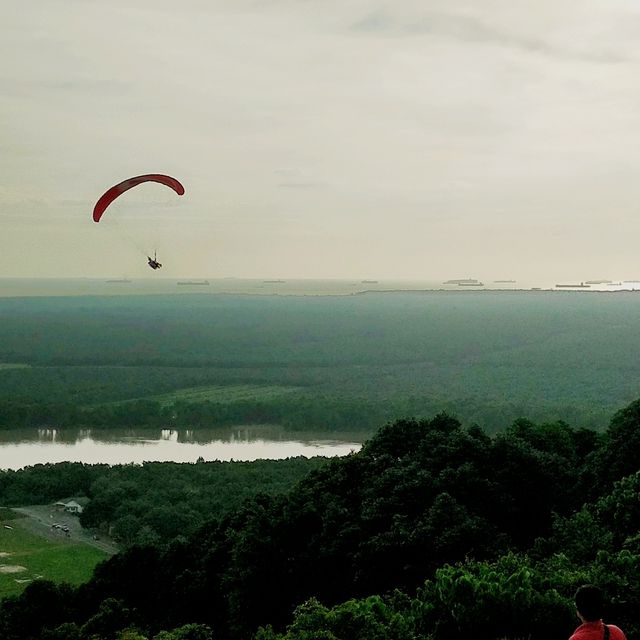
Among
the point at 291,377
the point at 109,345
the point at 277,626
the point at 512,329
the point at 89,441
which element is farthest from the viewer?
the point at 512,329

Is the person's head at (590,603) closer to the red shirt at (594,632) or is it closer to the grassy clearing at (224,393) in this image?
the red shirt at (594,632)

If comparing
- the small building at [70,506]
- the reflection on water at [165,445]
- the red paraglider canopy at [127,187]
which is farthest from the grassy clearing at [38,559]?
the reflection on water at [165,445]

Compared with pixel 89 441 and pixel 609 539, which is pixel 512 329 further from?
pixel 609 539

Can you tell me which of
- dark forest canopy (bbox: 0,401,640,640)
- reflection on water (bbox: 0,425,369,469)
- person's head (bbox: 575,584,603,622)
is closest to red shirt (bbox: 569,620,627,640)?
person's head (bbox: 575,584,603,622)

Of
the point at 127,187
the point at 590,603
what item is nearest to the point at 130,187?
the point at 127,187

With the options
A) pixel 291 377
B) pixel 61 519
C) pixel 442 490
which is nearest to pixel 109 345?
pixel 291 377

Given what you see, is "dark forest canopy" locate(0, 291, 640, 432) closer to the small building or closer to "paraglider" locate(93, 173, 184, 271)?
the small building
